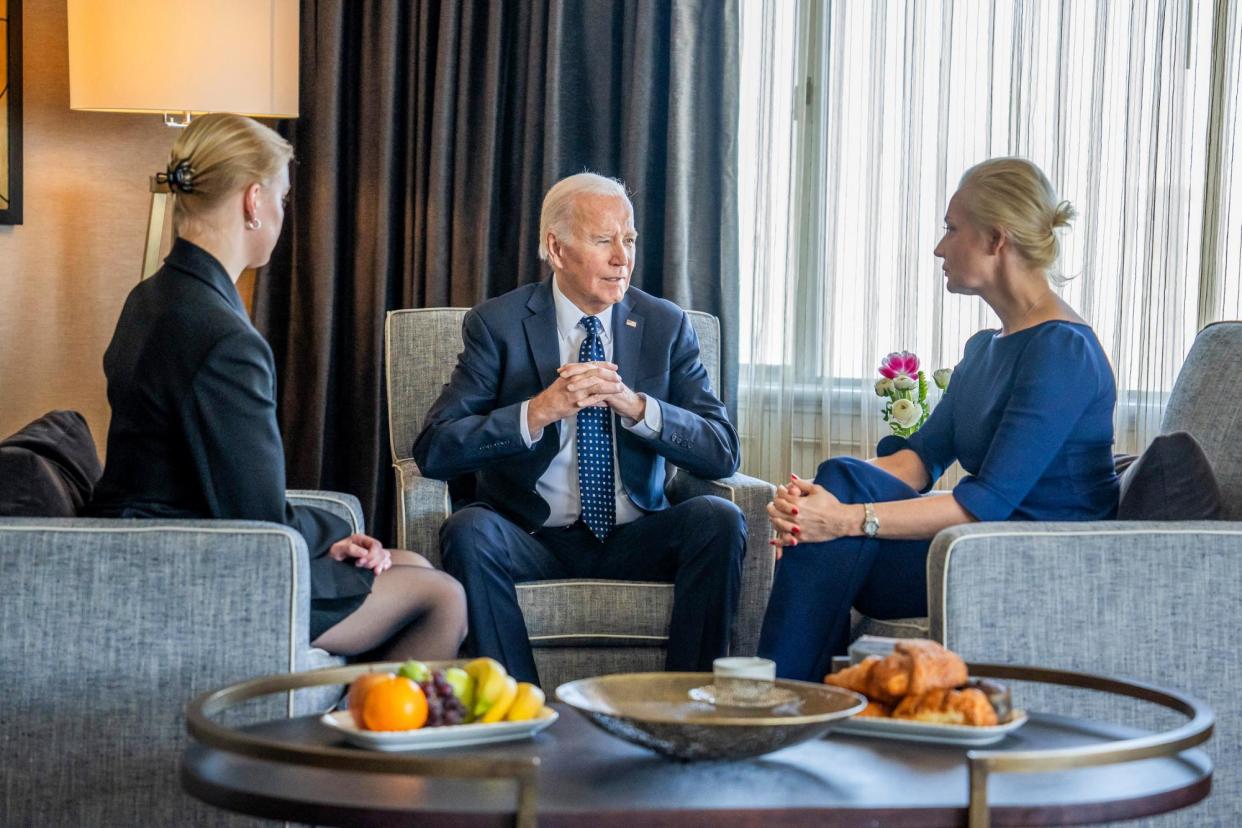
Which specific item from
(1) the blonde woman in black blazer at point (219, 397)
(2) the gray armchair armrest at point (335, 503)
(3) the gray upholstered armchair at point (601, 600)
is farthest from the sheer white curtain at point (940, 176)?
(1) the blonde woman in black blazer at point (219, 397)

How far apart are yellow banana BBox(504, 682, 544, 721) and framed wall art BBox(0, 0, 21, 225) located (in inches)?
128

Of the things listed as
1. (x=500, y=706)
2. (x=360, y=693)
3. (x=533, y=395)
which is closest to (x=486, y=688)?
(x=500, y=706)

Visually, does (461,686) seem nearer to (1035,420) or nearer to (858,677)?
(858,677)

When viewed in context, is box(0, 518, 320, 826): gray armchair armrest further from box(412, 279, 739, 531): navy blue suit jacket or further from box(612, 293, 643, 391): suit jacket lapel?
box(612, 293, 643, 391): suit jacket lapel

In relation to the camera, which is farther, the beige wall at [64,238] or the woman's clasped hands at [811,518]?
the beige wall at [64,238]

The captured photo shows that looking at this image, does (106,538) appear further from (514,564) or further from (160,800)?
(514,564)

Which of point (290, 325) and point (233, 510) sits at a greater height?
point (290, 325)

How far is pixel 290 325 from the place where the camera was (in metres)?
4.63

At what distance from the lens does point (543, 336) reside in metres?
3.26

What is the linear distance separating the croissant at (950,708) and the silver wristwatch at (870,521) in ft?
3.11

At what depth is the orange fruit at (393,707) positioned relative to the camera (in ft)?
5.15

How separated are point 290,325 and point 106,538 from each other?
2.59m

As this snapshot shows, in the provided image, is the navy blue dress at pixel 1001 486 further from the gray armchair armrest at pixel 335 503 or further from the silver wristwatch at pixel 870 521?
the gray armchair armrest at pixel 335 503

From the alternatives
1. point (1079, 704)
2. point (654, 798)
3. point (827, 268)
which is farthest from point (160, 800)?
point (827, 268)
